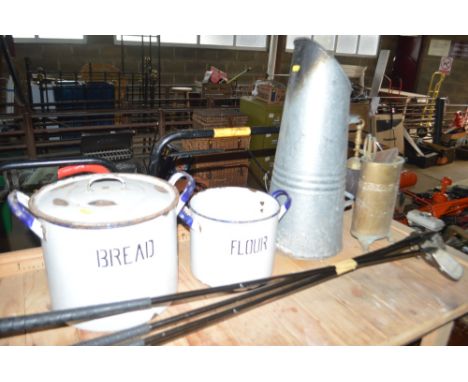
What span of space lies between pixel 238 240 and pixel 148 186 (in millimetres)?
244

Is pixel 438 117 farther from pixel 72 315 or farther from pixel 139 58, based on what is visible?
pixel 72 315

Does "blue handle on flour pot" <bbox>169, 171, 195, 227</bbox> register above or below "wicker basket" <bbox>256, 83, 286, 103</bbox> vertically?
above

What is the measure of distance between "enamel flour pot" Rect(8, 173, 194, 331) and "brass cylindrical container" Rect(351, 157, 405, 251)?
23.4 inches

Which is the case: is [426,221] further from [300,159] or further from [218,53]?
[218,53]

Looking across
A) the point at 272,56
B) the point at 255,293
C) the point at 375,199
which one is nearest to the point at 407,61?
the point at 272,56

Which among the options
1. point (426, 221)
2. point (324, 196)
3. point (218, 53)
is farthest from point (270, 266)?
point (218, 53)

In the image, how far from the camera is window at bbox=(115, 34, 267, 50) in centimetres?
699

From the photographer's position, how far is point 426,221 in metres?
1.53

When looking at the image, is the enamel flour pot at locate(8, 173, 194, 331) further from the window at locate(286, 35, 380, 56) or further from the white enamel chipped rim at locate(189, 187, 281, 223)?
the window at locate(286, 35, 380, 56)

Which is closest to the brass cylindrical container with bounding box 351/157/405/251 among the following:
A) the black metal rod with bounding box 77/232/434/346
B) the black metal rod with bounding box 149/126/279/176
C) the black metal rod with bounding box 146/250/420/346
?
the black metal rod with bounding box 77/232/434/346

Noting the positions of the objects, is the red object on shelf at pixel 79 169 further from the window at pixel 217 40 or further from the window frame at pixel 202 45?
the window at pixel 217 40

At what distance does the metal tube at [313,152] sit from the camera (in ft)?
3.18

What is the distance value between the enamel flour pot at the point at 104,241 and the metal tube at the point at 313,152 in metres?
0.37
